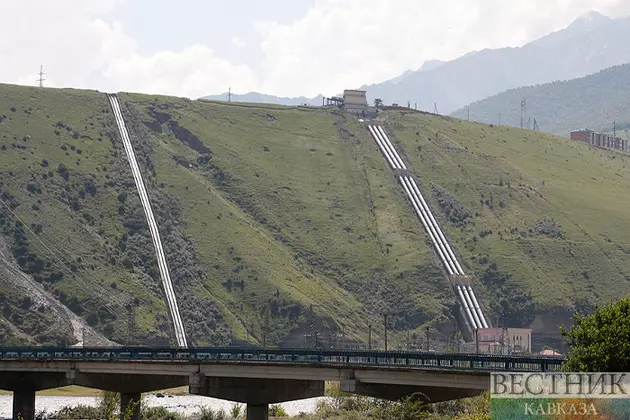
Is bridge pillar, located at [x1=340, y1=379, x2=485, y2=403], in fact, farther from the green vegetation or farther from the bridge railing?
the green vegetation

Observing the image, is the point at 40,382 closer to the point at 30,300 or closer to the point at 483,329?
the point at 30,300

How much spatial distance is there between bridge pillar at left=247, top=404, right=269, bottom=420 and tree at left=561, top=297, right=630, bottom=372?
3232cm

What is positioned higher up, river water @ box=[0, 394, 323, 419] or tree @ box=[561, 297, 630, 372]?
tree @ box=[561, 297, 630, 372]

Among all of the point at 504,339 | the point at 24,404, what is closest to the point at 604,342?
the point at 24,404

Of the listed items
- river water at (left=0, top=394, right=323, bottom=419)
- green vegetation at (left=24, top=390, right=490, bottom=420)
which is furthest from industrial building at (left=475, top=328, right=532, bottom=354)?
green vegetation at (left=24, top=390, right=490, bottom=420)

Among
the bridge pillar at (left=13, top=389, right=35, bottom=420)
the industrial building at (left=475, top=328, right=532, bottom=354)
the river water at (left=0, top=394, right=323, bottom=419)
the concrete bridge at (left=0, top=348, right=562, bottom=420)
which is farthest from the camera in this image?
the industrial building at (left=475, top=328, right=532, bottom=354)

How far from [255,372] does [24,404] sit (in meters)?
27.0

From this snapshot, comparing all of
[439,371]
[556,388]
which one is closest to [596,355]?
[556,388]

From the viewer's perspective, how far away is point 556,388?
2360 inches

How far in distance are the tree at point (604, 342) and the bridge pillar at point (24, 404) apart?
183 feet

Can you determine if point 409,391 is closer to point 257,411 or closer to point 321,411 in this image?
point 257,411

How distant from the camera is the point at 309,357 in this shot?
9000 centimetres

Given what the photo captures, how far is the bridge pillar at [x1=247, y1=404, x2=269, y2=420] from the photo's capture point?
91.4m

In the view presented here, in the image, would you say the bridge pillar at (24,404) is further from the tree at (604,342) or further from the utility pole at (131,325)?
the utility pole at (131,325)
